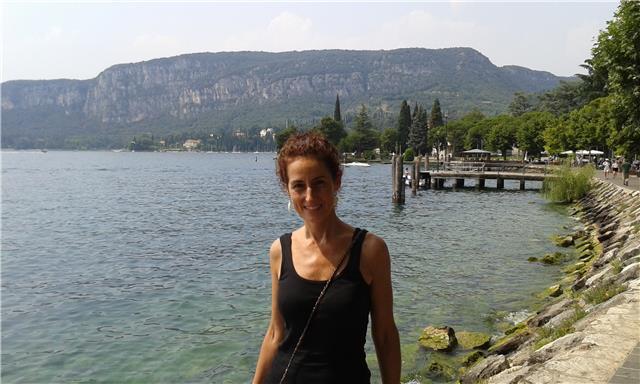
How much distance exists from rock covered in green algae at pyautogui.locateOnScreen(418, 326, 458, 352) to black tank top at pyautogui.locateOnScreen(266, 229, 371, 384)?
951 centimetres

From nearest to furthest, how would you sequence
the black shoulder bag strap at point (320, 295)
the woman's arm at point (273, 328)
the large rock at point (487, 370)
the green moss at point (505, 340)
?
1. the black shoulder bag strap at point (320, 295)
2. the woman's arm at point (273, 328)
3. the large rock at point (487, 370)
4. the green moss at point (505, 340)

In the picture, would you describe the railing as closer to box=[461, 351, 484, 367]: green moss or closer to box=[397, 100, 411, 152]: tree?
box=[461, 351, 484, 367]: green moss

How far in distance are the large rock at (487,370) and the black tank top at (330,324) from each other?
21.9 ft

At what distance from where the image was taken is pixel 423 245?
85.6 feet

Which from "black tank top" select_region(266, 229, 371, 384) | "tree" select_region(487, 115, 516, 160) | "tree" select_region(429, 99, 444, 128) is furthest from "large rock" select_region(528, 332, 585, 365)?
"tree" select_region(429, 99, 444, 128)

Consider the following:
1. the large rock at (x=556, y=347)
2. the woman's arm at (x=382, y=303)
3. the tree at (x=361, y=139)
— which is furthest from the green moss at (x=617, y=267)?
the tree at (x=361, y=139)

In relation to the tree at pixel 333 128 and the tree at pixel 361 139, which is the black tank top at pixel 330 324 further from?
the tree at pixel 361 139

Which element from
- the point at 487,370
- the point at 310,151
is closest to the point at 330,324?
the point at 310,151

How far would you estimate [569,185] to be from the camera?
40812 mm

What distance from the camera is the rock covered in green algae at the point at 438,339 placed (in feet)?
38.0

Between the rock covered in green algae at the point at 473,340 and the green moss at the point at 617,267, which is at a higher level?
the green moss at the point at 617,267

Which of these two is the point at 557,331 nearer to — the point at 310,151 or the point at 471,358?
the point at 471,358

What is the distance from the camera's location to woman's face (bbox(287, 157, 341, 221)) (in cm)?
271

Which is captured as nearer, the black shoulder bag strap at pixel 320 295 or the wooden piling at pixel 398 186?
the black shoulder bag strap at pixel 320 295
